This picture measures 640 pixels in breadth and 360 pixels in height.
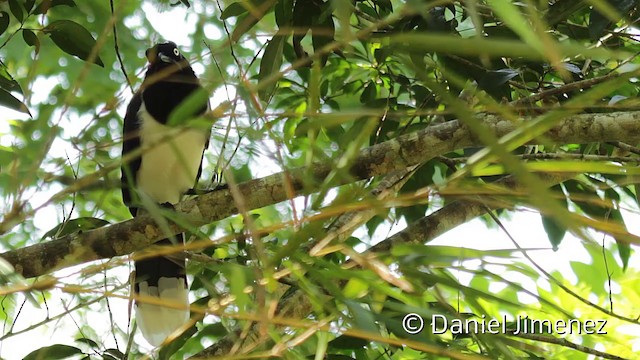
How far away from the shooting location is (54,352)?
5.40 feet

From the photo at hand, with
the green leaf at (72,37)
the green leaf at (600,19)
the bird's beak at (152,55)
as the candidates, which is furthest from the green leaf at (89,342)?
the green leaf at (600,19)

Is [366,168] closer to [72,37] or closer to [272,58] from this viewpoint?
[272,58]

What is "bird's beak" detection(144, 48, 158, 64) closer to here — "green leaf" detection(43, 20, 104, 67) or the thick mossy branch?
"green leaf" detection(43, 20, 104, 67)

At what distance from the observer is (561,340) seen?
5.35ft

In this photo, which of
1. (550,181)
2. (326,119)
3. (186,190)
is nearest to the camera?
(326,119)

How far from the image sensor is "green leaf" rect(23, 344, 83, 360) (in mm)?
1597

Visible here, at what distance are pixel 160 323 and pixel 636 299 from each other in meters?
1.45

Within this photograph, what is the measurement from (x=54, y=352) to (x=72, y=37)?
68 centimetres

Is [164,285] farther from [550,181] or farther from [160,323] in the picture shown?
[550,181]

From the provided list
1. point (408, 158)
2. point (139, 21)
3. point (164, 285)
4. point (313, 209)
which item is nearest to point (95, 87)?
point (139, 21)

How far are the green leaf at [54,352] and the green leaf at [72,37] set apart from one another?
2.05 ft

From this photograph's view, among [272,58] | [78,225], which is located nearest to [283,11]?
[272,58]

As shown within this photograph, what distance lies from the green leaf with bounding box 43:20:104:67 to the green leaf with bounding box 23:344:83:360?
0.63 metres

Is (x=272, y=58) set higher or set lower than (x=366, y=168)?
higher
